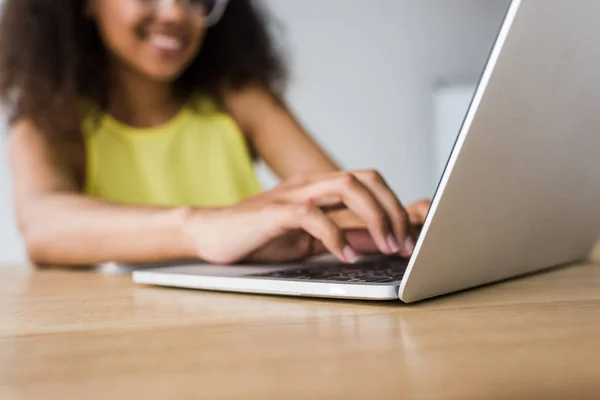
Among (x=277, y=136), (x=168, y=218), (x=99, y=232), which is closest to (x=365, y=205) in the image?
(x=168, y=218)

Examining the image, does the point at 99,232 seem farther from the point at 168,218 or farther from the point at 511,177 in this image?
the point at 511,177

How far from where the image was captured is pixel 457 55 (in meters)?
1.36

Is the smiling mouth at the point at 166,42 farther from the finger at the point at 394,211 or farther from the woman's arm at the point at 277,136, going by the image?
the finger at the point at 394,211

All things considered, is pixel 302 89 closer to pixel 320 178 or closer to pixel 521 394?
pixel 320 178

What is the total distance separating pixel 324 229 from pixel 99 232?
0.40m

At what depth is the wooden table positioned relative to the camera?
0.88 ft

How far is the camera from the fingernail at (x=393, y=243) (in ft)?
1.91

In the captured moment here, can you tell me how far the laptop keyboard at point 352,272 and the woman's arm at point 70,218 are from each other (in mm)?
184

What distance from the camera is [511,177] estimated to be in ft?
1.39

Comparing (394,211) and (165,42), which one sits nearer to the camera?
(394,211)

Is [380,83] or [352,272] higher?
[380,83]

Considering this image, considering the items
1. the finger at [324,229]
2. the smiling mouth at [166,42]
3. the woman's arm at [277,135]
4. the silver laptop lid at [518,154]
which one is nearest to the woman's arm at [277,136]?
the woman's arm at [277,135]

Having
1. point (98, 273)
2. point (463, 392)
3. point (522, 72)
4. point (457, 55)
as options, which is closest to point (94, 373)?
point (463, 392)

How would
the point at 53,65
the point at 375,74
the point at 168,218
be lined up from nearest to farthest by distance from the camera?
1. the point at 168,218
2. the point at 53,65
3. the point at 375,74
